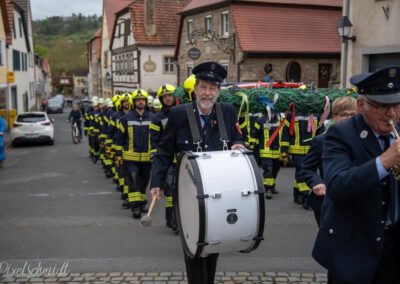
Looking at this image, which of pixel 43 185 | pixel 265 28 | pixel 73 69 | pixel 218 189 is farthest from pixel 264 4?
pixel 73 69

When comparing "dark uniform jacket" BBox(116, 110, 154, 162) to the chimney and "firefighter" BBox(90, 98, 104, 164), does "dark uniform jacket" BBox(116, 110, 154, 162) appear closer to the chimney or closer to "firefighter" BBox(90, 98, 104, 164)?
"firefighter" BBox(90, 98, 104, 164)

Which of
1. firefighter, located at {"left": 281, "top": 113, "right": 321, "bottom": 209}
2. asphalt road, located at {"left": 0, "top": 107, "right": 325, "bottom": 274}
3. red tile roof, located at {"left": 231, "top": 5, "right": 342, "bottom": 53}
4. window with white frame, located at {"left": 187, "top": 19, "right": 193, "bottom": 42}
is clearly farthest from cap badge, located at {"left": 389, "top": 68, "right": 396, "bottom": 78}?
window with white frame, located at {"left": 187, "top": 19, "right": 193, "bottom": 42}

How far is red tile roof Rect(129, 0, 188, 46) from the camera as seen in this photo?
128ft

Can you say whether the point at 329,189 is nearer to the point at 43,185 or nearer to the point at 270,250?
the point at 270,250

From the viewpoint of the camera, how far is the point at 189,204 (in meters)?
4.06

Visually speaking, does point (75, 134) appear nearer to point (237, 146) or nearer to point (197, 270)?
point (237, 146)

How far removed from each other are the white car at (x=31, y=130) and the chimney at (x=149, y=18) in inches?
716

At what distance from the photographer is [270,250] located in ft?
21.0

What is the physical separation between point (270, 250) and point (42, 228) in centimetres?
331

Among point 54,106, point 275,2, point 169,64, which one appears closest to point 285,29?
point 275,2

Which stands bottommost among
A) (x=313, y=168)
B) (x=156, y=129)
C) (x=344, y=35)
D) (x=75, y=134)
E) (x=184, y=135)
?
(x=75, y=134)

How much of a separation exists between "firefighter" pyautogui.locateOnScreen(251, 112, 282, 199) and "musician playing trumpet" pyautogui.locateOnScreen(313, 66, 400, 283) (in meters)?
6.46

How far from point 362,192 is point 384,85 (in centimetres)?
60

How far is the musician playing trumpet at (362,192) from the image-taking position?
2.89 metres
